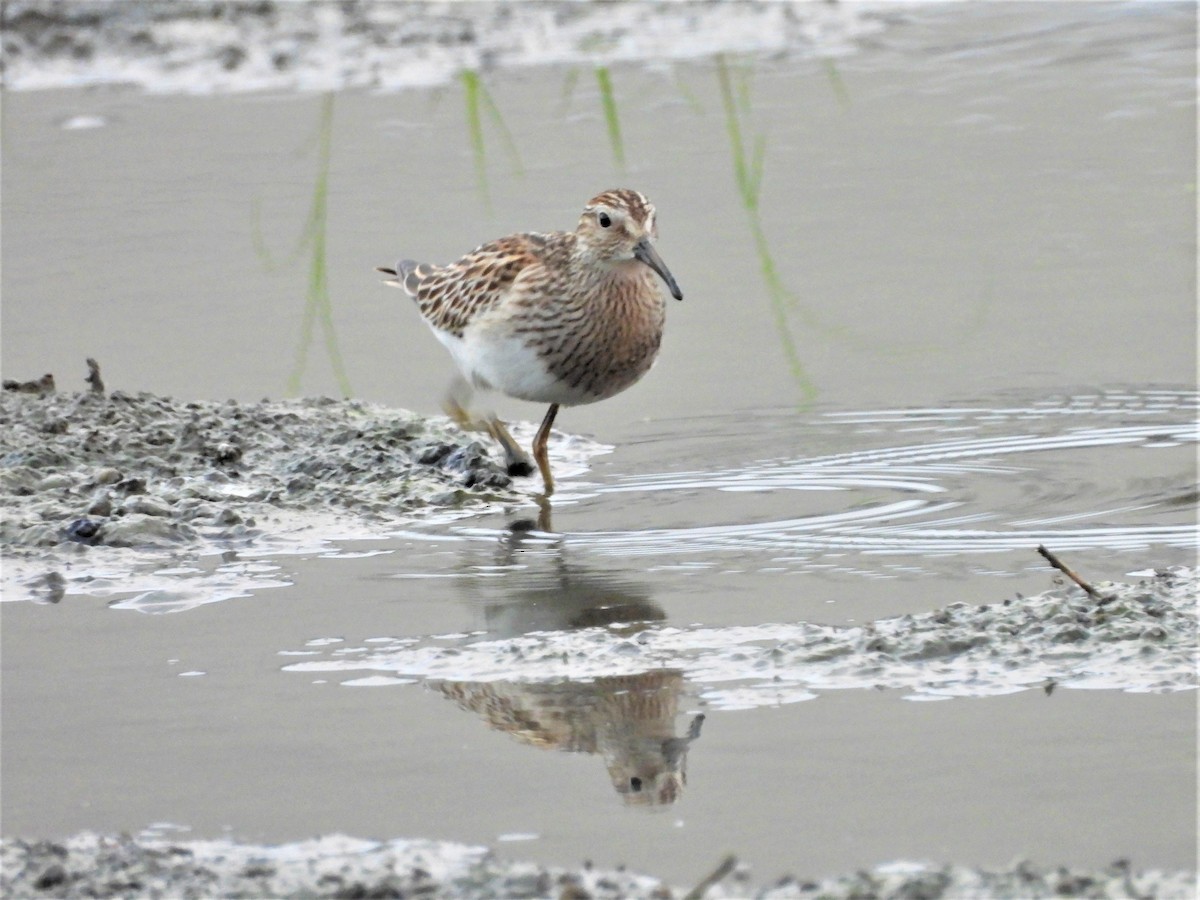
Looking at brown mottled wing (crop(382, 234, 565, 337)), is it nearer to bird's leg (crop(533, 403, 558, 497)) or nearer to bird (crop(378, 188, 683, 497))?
bird (crop(378, 188, 683, 497))

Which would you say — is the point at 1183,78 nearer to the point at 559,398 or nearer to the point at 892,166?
the point at 892,166

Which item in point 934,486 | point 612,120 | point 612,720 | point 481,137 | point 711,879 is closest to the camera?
point 711,879

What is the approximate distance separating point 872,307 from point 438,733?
4430 mm

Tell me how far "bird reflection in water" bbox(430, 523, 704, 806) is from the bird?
1454mm

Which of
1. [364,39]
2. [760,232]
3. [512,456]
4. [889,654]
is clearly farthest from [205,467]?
[364,39]

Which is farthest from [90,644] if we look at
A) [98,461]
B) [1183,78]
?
[1183,78]

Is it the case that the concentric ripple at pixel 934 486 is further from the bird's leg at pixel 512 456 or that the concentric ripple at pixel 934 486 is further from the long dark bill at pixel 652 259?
the long dark bill at pixel 652 259

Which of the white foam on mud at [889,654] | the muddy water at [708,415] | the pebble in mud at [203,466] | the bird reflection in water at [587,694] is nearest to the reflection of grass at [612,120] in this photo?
the muddy water at [708,415]

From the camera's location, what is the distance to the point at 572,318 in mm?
7273

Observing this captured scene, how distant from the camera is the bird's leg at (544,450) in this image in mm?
6938

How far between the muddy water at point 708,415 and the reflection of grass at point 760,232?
0.10ft

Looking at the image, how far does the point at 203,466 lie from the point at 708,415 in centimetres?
188

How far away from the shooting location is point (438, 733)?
446 centimetres

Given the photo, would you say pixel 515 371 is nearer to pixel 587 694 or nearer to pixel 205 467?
pixel 205 467
